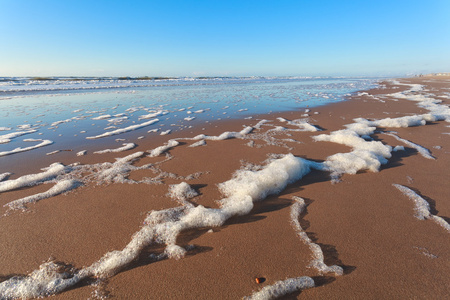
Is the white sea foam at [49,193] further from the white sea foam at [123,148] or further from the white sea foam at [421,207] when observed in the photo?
the white sea foam at [421,207]

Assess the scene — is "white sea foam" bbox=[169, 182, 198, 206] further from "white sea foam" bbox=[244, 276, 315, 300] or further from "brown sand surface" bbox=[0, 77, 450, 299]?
"white sea foam" bbox=[244, 276, 315, 300]

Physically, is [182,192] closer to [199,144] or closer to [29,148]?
[199,144]

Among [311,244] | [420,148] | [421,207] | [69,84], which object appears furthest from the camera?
[69,84]

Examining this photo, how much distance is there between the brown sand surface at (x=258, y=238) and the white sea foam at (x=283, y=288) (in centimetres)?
4

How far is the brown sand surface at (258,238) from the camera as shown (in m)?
1.78

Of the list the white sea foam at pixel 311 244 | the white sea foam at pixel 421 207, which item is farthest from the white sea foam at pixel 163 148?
the white sea foam at pixel 421 207

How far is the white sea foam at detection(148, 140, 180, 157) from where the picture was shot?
468cm

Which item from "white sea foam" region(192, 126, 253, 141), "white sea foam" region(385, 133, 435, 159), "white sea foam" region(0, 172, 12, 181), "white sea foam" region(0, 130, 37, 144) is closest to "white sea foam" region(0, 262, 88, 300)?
"white sea foam" region(0, 172, 12, 181)

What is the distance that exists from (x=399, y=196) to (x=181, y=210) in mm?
2931

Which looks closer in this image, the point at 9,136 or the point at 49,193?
the point at 49,193

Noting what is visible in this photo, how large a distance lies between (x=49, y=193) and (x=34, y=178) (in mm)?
695

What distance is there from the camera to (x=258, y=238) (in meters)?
2.28

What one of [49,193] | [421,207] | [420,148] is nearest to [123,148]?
[49,193]

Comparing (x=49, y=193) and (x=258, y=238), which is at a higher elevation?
(x=49, y=193)
